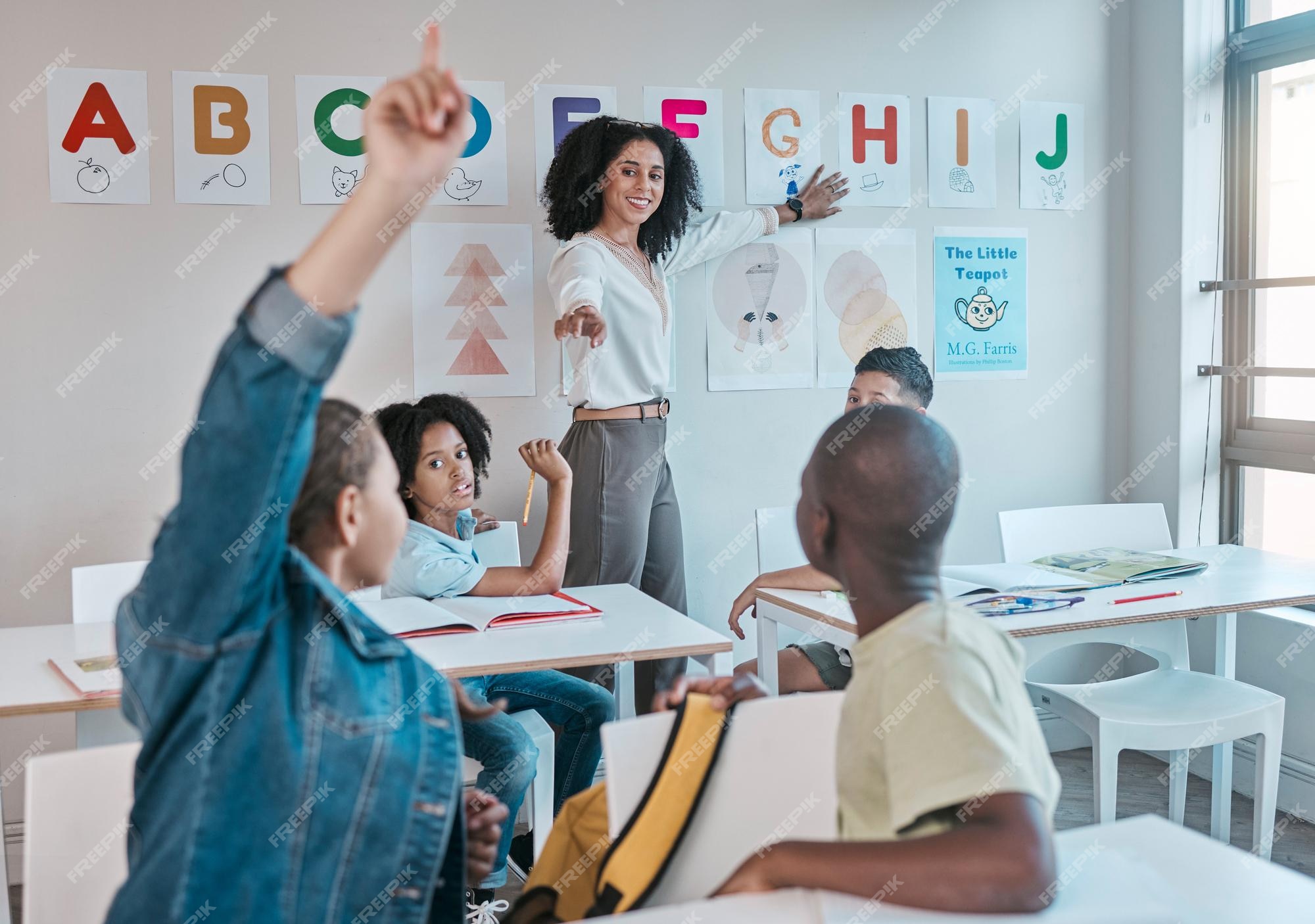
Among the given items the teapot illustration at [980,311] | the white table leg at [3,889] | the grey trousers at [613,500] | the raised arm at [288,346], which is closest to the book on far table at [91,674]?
the white table leg at [3,889]

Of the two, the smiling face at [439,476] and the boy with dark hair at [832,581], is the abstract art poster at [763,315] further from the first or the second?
the smiling face at [439,476]

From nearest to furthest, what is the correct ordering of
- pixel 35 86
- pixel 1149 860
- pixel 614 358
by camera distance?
pixel 1149 860
pixel 35 86
pixel 614 358

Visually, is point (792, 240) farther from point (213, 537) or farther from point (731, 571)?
point (213, 537)

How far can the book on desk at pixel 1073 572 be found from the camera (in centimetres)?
267

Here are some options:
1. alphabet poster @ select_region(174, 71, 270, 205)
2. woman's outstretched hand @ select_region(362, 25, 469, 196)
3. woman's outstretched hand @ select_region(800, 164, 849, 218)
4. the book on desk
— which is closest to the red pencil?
the book on desk

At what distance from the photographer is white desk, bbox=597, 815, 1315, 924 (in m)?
0.91

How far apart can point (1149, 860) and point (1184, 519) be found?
2956 millimetres

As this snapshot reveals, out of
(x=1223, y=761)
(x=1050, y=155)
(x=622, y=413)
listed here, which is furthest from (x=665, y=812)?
(x=1050, y=155)

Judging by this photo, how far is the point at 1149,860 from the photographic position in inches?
42.8

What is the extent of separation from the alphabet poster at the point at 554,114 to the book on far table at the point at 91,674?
1.81m

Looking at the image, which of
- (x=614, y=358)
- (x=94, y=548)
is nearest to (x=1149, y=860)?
(x=614, y=358)

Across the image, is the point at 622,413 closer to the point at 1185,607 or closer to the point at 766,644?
the point at 766,644

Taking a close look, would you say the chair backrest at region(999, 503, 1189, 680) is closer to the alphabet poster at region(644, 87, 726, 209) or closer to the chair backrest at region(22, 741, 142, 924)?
the alphabet poster at region(644, 87, 726, 209)

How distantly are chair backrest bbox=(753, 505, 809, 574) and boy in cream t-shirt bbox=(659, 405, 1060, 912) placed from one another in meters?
1.92
